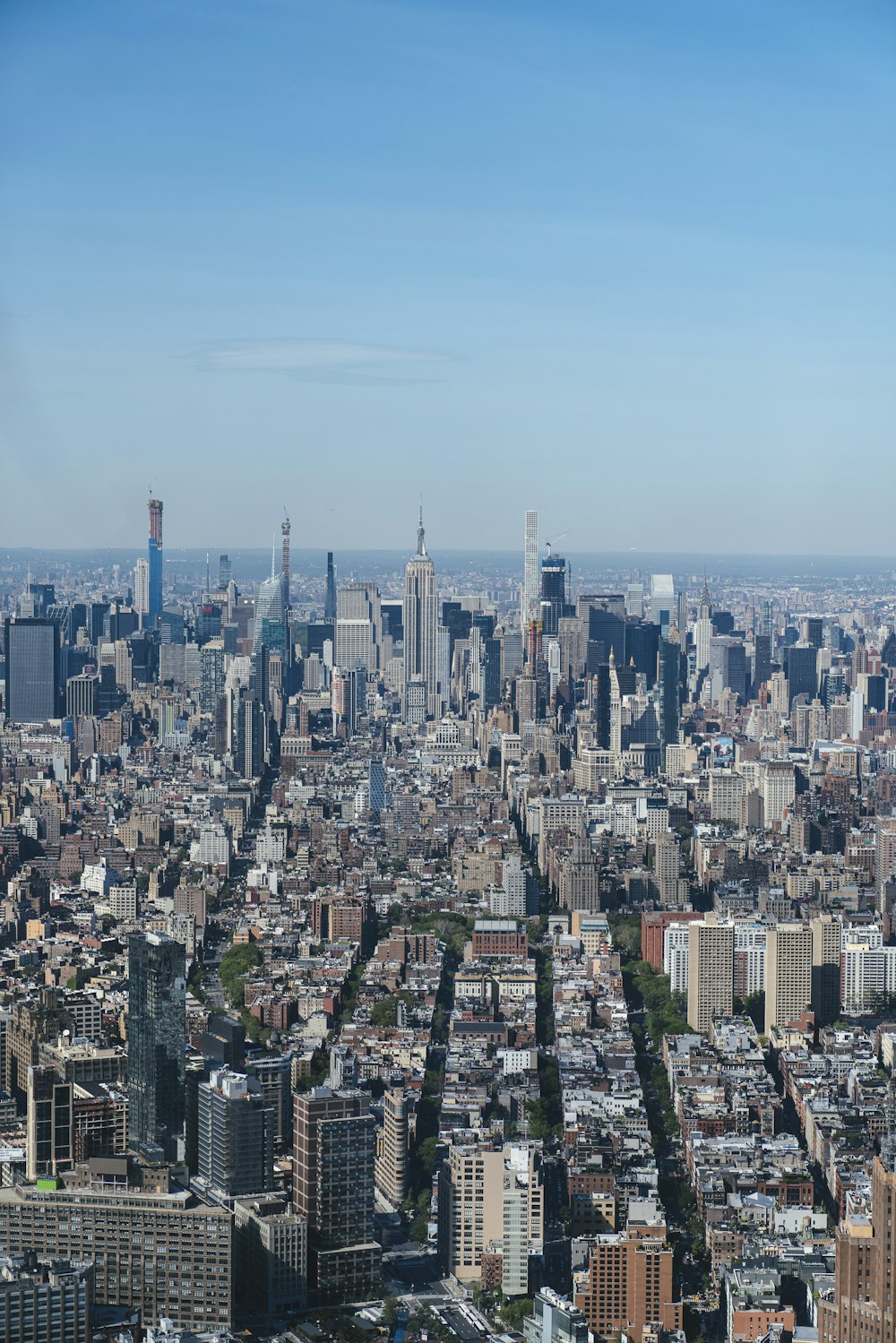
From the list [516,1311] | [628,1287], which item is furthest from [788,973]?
[516,1311]

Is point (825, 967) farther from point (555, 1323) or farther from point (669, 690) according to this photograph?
point (669, 690)

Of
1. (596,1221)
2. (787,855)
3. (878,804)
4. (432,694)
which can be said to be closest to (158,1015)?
(596,1221)

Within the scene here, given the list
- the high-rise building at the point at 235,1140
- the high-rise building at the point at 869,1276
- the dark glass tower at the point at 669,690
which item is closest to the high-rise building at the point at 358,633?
the dark glass tower at the point at 669,690

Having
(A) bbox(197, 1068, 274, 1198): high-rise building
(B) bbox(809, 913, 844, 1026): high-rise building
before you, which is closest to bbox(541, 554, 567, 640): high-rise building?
(B) bbox(809, 913, 844, 1026): high-rise building

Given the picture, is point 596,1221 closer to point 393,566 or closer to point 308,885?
point 308,885

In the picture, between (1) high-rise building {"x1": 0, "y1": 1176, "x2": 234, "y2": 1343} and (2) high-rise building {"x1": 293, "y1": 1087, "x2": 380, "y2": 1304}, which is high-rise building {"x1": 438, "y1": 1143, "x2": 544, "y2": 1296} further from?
(1) high-rise building {"x1": 0, "y1": 1176, "x2": 234, "y2": 1343}

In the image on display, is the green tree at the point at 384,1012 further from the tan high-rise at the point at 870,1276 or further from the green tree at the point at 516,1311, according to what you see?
the tan high-rise at the point at 870,1276
